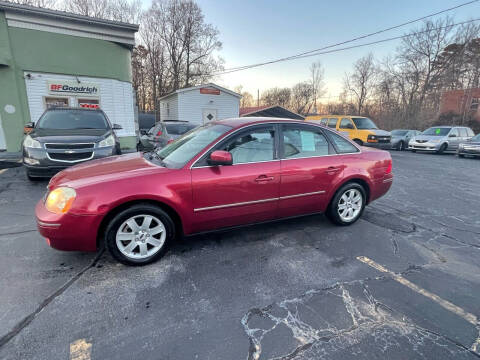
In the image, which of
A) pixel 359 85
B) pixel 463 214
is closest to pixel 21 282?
pixel 463 214

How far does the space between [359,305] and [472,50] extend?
35777 mm

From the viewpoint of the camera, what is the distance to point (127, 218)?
8.57 ft

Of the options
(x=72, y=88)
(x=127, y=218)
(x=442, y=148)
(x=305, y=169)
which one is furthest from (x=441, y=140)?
(x=72, y=88)

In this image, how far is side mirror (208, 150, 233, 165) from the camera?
9.00ft

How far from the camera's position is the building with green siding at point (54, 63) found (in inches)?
354

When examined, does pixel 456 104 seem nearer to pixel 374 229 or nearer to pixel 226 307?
pixel 374 229

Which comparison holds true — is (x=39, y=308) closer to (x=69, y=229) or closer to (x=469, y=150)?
(x=69, y=229)

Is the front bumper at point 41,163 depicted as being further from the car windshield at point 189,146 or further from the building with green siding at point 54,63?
the building with green siding at point 54,63

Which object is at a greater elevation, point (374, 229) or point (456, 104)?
point (456, 104)

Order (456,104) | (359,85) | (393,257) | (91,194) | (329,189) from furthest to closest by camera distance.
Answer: (359,85)
(456,104)
(329,189)
(393,257)
(91,194)

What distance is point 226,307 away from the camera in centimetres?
221

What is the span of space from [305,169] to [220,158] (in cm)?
128

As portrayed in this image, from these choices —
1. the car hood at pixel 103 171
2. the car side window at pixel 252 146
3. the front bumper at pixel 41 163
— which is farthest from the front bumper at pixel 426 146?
the front bumper at pixel 41 163

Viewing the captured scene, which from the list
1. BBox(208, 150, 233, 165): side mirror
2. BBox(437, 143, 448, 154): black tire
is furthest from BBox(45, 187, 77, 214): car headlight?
BBox(437, 143, 448, 154): black tire
